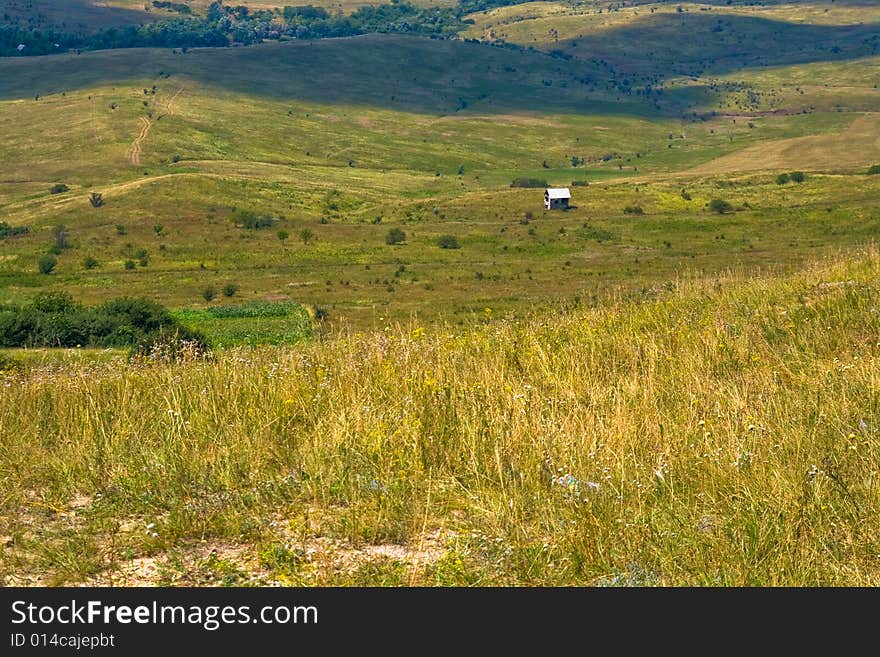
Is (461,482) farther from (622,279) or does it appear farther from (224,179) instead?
(224,179)

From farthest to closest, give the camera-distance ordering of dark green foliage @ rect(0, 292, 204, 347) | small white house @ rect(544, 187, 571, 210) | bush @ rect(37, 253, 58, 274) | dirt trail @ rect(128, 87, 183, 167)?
dirt trail @ rect(128, 87, 183, 167) < small white house @ rect(544, 187, 571, 210) < bush @ rect(37, 253, 58, 274) < dark green foliage @ rect(0, 292, 204, 347)

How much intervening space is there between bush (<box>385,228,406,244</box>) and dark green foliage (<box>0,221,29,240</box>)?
4186cm

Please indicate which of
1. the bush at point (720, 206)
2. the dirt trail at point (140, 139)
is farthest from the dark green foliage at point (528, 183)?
the dirt trail at point (140, 139)

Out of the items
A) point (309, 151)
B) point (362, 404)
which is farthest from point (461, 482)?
point (309, 151)

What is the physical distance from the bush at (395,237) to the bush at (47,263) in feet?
110

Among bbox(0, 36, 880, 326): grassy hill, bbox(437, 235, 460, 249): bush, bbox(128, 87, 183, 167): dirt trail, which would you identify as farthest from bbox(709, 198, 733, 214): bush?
bbox(128, 87, 183, 167): dirt trail

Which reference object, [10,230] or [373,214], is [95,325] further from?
[373,214]

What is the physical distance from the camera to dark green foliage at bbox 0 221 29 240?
109562 mm

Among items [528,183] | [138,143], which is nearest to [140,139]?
[138,143]

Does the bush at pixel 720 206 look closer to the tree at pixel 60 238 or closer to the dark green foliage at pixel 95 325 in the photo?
the tree at pixel 60 238

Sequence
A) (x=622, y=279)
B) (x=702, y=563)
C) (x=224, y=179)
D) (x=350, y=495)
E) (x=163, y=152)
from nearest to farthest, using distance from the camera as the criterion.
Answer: (x=702, y=563), (x=350, y=495), (x=622, y=279), (x=224, y=179), (x=163, y=152)

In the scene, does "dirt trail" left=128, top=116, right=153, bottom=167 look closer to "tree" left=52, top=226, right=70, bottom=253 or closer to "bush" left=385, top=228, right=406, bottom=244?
"tree" left=52, top=226, right=70, bottom=253

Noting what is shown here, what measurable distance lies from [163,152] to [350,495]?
173 metres

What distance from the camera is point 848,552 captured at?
5.27 m
